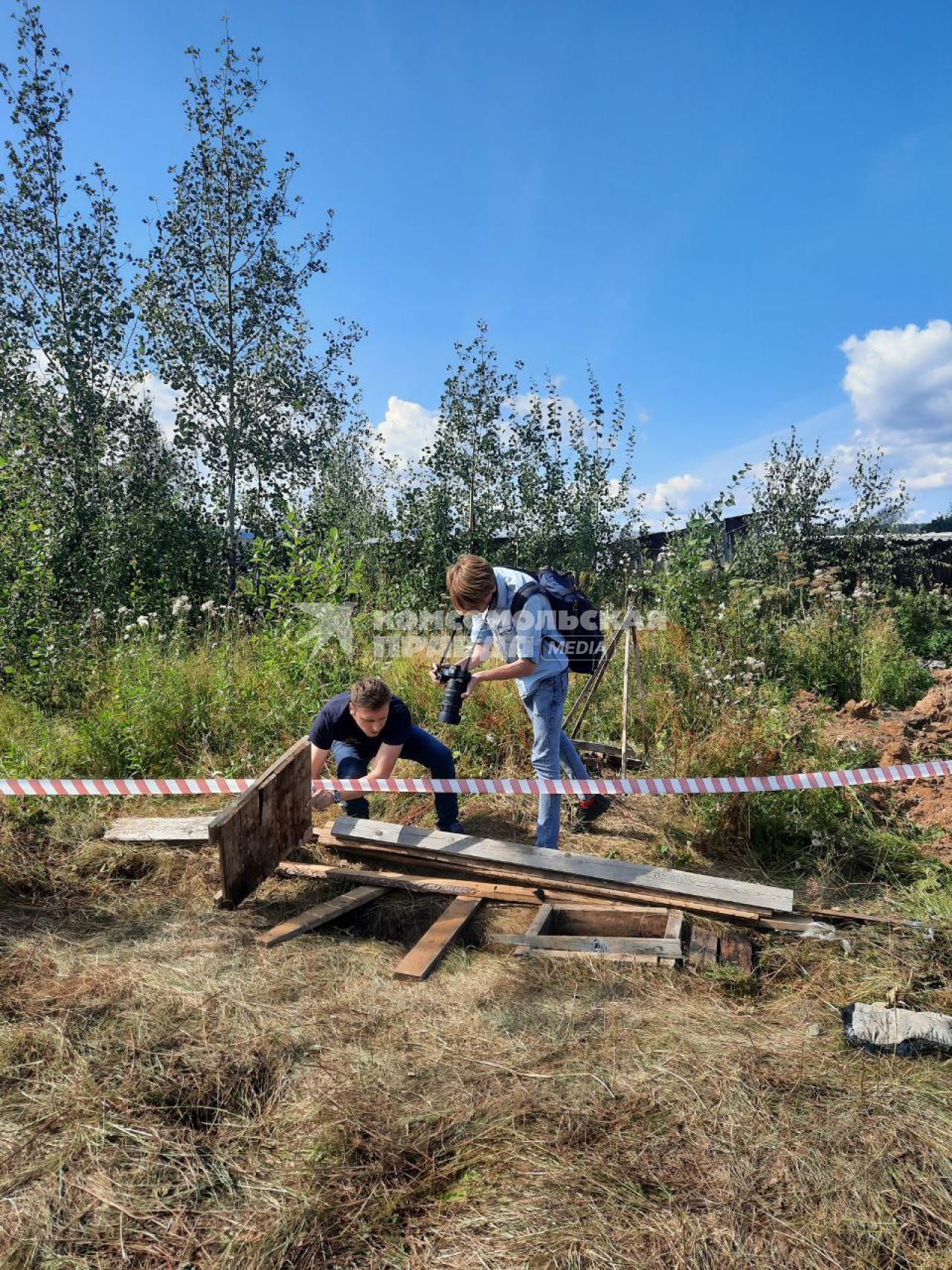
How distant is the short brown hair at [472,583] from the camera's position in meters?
4.17

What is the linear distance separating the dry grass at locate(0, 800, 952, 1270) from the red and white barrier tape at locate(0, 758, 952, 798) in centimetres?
107

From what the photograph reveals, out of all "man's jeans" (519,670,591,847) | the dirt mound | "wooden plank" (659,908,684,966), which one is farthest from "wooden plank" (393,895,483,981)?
the dirt mound

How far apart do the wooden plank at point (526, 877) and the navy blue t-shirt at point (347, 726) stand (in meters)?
0.66

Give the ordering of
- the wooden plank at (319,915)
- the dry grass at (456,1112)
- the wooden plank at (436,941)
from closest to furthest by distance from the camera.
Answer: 1. the dry grass at (456,1112)
2. the wooden plank at (436,941)
3. the wooden plank at (319,915)

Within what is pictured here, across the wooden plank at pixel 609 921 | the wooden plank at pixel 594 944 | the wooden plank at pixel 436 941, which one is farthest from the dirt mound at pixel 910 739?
the wooden plank at pixel 436 941

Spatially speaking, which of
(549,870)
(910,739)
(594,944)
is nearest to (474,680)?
(549,870)

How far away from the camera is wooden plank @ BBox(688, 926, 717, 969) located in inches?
140

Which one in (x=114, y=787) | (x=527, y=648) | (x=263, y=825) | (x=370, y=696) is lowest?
(x=263, y=825)

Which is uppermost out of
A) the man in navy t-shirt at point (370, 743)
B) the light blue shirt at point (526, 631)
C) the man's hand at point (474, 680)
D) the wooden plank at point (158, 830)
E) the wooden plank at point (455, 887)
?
the light blue shirt at point (526, 631)

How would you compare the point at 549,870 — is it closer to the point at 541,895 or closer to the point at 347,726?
the point at 541,895

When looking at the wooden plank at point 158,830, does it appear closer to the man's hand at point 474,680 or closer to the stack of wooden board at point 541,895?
the stack of wooden board at point 541,895

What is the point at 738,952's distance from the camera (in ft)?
12.0

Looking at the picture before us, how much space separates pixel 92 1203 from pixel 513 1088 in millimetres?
1324

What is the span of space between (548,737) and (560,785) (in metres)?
0.30
